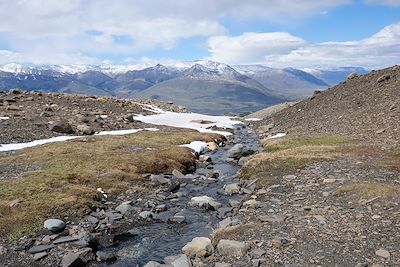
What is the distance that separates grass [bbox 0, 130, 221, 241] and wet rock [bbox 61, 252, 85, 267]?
441cm

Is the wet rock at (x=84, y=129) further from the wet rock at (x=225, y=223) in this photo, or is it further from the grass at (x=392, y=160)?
the grass at (x=392, y=160)

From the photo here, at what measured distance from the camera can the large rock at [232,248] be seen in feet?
58.0

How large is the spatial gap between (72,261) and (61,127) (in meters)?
38.3

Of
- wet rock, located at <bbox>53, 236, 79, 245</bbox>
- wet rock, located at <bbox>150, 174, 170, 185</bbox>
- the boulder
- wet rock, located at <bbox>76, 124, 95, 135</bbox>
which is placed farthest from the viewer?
wet rock, located at <bbox>76, 124, 95, 135</bbox>

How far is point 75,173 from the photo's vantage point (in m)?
32.0

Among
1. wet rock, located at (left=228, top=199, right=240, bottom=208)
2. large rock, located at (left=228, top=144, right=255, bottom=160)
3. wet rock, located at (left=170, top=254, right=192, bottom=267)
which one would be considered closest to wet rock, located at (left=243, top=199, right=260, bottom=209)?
wet rock, located at (left=228, top=199, right=240, bottom=208)

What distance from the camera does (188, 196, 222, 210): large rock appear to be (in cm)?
2711

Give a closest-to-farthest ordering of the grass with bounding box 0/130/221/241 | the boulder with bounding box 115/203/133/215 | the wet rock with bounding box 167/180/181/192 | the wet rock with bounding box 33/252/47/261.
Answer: the wet rock with bounding box 33/252/47/261 → the grass with bounding box 0/130/221/241 → the boulder with bounding box 115/203/133/215 → the wet rock with bounding box 167/180/181/192

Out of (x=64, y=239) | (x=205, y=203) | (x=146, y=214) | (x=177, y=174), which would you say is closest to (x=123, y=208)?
(x=146, y=214)

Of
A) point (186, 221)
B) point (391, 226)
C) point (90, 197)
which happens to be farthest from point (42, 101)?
point (391, 226)

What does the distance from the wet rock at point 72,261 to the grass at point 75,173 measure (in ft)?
14.5

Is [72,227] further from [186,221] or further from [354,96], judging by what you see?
[354,96]

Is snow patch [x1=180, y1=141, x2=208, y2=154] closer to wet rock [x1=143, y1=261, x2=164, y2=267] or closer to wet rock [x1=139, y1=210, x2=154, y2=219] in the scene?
wet rock [x1=139, y1=210, x2=154, y2=219]

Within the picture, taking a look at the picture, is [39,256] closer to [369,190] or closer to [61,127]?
[369,190]
